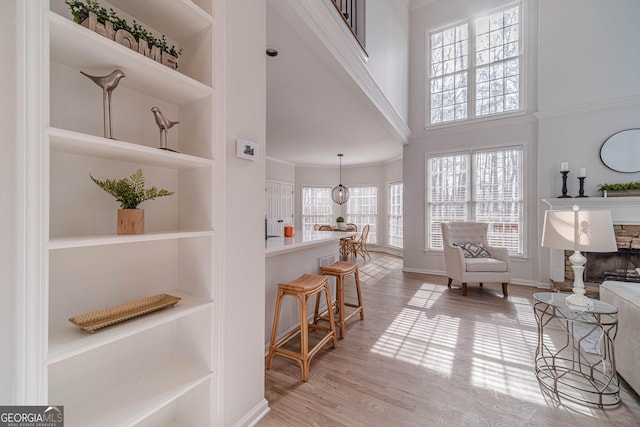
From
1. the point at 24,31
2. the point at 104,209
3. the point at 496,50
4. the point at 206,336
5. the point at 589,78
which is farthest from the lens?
the point at 496,50

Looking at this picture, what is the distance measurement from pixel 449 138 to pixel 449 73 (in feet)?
4.24

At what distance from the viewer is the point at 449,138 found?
5301 millimetres

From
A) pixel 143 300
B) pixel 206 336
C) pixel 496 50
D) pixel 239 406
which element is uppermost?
pixel 496 50

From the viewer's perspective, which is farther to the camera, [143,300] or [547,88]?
[547,88]

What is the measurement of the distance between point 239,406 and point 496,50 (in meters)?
6.48

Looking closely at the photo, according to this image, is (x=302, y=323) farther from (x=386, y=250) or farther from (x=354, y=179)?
(x=354, y=179)

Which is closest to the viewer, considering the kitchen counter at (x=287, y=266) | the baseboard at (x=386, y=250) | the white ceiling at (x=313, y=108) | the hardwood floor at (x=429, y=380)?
the hardwood floor at (x=429, y=380)

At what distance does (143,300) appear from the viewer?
129 centimetres

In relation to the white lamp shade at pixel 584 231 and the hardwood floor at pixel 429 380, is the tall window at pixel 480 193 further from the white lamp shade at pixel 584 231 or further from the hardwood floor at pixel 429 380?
the white lamp shade at pixel 584 231

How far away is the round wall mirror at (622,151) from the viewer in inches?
155

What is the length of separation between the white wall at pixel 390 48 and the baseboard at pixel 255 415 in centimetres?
355

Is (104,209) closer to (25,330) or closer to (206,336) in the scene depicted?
(25,330)

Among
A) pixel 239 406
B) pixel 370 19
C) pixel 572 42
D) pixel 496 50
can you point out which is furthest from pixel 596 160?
pixel 239 406

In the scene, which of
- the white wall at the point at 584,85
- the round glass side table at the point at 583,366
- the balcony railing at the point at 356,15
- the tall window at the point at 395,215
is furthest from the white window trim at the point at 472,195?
the balcony railing at the point at 356,15
